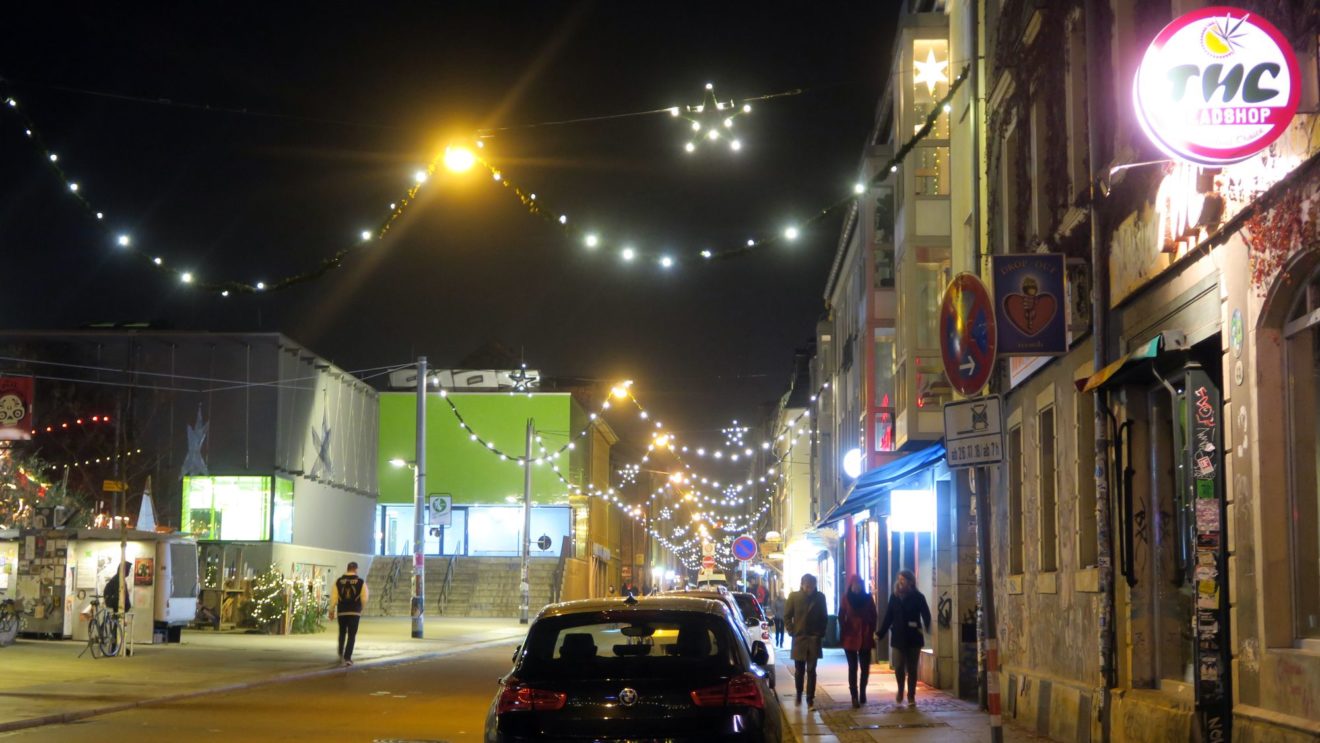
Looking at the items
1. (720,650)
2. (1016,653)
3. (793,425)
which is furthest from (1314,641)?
(793,425)

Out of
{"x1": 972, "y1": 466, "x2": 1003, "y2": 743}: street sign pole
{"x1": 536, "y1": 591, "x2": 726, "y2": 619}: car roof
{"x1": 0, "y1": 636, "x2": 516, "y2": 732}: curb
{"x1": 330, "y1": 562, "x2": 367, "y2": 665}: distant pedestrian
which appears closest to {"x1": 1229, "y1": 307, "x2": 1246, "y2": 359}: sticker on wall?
{"x1": 972, "y1": 466, "x2": 1003, "y2": 743}: street sign pole

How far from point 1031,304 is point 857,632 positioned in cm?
599

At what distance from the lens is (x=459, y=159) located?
19906mm

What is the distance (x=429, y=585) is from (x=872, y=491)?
37.0 meters

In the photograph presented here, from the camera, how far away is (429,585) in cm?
6056

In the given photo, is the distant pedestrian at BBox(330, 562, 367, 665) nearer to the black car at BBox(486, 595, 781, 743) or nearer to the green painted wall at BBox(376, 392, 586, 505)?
the black car at BBox(486, 595, 781, 743)

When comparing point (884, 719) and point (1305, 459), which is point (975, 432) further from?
point (884, 719)

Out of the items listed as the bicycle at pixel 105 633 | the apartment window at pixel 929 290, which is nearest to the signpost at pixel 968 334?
the apartment window at pixel 929 290

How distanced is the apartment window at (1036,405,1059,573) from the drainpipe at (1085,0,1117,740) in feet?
8.42

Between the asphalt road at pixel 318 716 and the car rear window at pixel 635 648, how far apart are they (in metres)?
5.40

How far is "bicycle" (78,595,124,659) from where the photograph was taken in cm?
2675

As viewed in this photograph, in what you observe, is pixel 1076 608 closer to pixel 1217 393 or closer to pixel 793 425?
pixel 1217 393

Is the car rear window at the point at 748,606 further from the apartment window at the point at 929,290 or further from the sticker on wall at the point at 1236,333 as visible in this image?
the sticker on wall at the point at 1236,333

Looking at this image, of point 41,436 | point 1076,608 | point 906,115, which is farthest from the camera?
point 41,436
